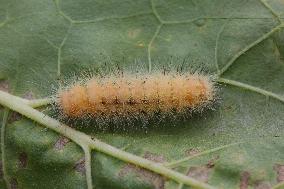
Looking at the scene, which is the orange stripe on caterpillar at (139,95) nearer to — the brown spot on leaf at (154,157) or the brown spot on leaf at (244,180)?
the brown spot on leaf at (154,157)

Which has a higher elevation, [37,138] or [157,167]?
[37,138]

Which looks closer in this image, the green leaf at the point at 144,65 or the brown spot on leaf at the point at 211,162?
the brown spot on leaf at the point at 211,162

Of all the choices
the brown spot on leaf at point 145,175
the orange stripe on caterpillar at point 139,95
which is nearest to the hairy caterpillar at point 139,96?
the orange stripe on caterpillar at point 139,95

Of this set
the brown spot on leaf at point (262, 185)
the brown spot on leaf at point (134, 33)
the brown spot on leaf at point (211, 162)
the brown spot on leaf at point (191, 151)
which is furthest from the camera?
the brown spot on leaf at point (134, 33)

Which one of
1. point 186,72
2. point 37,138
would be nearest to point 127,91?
point 186,72

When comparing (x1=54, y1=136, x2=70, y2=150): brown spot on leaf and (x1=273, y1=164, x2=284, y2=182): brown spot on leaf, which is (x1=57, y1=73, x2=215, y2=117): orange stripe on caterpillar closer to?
(x1=54, y1=136, x2=70, y2=150): brown spot on leaf

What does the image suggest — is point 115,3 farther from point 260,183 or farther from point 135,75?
point 260,183

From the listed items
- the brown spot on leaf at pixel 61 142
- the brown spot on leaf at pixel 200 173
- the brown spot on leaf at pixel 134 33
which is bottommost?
the brown spot on leaf at pixel 200 173
